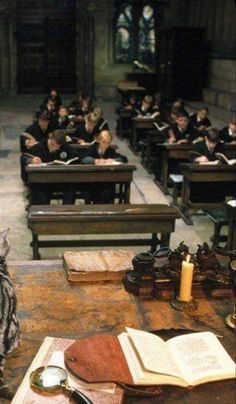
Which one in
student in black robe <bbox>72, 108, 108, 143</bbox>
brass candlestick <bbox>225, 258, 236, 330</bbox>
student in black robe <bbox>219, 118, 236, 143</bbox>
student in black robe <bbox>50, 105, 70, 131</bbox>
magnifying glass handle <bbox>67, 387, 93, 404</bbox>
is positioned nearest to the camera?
magnifying glass handle <bbox>67, 387, 93, 404</bbox>

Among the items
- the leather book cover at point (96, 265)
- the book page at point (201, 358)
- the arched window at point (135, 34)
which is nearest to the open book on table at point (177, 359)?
the book page at point (201, 358)

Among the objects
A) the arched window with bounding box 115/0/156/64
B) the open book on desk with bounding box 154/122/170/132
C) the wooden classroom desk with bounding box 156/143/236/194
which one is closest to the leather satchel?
the wooden classroom desk with bounding box 156/143/236/194

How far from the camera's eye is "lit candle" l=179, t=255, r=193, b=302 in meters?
2.76

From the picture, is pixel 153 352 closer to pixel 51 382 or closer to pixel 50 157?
pixel 51 382

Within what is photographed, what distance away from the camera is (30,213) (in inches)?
202

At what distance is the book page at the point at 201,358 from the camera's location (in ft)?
7.12

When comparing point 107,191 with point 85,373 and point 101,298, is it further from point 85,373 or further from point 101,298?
point 85,373

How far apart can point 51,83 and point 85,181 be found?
15.0 m

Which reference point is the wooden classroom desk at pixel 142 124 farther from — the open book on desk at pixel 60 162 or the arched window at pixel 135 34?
the arched window at pixel 135 34

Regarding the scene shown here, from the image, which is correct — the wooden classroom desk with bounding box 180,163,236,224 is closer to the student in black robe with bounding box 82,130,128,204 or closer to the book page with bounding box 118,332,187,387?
the student in black robe with bounding box 82,130,128,204

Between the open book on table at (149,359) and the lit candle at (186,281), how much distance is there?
38 centimetres

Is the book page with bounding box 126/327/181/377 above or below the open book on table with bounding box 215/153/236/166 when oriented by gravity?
above

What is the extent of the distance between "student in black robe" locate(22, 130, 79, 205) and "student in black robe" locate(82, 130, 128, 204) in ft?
0.90

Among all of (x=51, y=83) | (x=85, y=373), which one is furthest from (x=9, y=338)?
(x=51, y=83)
